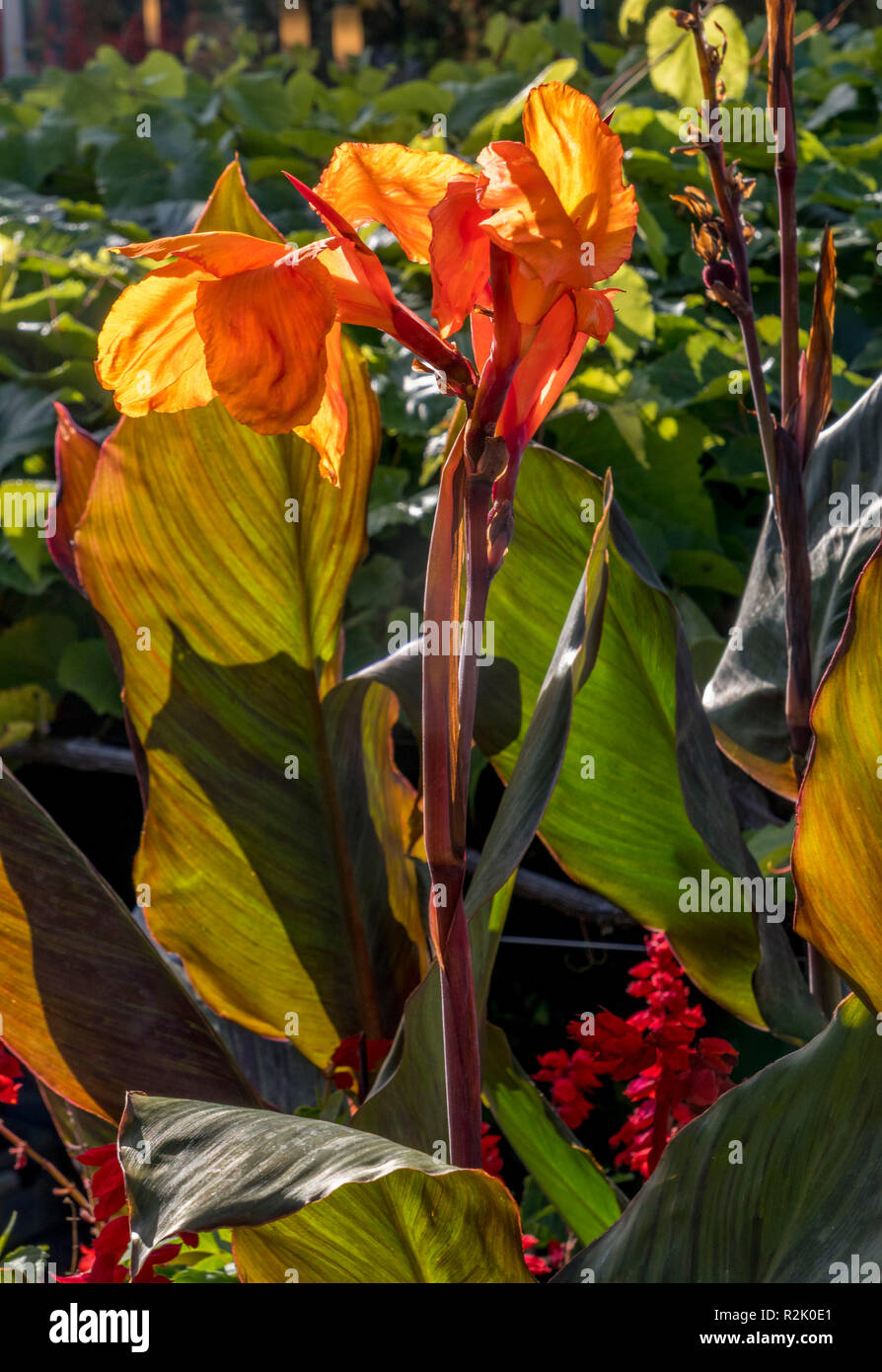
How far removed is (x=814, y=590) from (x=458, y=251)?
0.37m

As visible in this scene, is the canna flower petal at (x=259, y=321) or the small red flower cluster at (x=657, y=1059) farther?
the small red flower cluster at (x=657, y=1059)

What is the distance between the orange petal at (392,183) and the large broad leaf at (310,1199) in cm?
29

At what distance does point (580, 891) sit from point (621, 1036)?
501 mm

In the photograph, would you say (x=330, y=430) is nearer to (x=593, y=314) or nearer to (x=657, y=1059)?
(x=593, y=314)

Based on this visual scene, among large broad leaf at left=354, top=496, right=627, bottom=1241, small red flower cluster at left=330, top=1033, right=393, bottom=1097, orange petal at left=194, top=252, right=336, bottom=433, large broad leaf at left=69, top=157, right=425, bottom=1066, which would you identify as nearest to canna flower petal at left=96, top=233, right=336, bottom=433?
orange petal at left=194, top=252, right=336, bottom=433

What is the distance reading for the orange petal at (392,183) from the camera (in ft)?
1.40

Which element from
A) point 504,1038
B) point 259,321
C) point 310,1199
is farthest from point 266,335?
point 504,1038

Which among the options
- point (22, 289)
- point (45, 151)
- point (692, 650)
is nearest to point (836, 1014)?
point (692, 650)

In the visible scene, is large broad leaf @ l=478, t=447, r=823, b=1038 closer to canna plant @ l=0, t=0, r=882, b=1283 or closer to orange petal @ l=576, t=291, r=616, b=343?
canna plant @ l=0, t=0, r=882, b=1283

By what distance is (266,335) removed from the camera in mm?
357

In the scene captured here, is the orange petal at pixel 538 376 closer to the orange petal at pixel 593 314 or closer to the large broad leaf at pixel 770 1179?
the orange petal at pixel 593 314

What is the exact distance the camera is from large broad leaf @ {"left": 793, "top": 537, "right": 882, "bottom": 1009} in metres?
0.40

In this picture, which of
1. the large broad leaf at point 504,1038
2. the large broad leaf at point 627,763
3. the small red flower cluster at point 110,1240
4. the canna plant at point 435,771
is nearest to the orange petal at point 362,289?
the canna plant at point 435,771

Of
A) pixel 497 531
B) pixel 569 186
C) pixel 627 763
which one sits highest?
pixel 569 186
